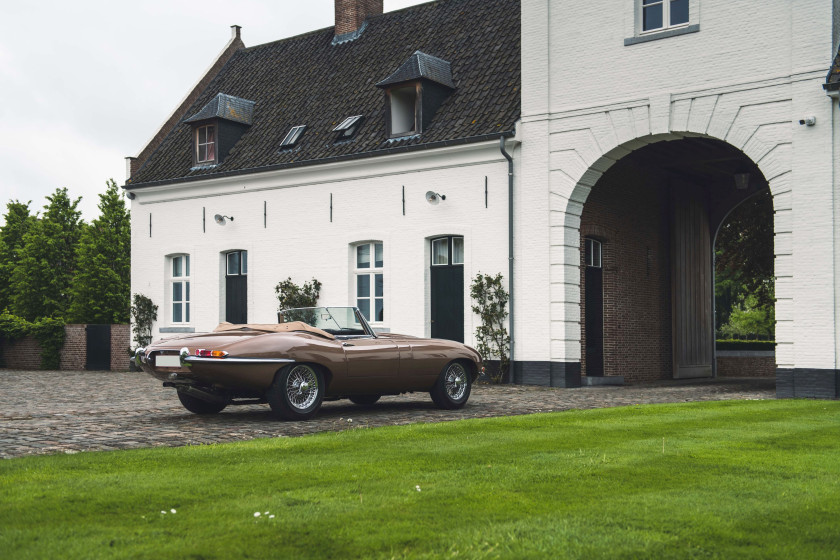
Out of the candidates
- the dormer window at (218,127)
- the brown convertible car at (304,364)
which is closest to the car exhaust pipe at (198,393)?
the brown convertible car at (304,364)

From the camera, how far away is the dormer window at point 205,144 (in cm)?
2242

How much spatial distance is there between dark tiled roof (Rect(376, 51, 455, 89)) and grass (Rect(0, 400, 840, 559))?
12.1m

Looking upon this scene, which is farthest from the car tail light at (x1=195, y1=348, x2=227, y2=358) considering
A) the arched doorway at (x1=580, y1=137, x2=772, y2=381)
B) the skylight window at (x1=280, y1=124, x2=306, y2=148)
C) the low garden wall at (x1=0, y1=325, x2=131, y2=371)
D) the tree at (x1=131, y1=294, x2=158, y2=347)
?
the low garden wall at (x1=0, y1=325, x2=131, y2=371)

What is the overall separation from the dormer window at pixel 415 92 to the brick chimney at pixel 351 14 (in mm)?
5220

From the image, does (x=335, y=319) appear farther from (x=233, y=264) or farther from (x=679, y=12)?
(x=233, y=264)

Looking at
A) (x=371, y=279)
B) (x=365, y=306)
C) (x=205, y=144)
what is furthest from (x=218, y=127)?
(x=365, y=306)

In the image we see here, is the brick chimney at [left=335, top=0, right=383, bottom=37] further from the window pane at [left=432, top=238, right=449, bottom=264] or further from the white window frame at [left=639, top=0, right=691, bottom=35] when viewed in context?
the white window frame at [left=639, top=0, right=691, bottom=35]

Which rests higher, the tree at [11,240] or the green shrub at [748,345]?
the tree at [11,240]

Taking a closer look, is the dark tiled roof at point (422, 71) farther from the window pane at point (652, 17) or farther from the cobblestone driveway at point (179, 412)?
the cobblestone driveway at point (179, 412)

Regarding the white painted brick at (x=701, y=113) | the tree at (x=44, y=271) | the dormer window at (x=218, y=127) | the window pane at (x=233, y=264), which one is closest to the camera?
the white painted brick at (x=701, y=113)

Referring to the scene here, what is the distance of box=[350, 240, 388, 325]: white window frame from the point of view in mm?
19156

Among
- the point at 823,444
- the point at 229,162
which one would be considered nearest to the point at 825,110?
the point at 823,444

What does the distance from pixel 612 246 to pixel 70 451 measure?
1332cm

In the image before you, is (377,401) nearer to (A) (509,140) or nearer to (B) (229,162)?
(A) (509,140)
